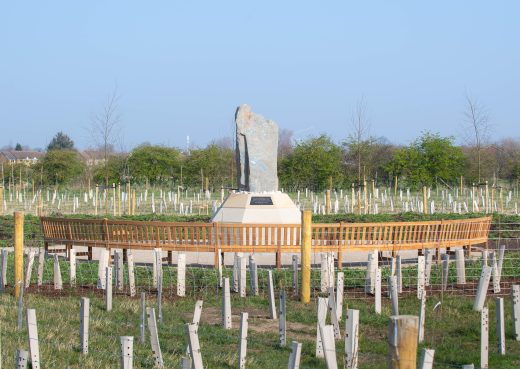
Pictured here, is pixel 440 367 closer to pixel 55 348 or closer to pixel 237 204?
pixel 55 348

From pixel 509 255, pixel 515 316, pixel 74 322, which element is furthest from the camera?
pixel 509 255

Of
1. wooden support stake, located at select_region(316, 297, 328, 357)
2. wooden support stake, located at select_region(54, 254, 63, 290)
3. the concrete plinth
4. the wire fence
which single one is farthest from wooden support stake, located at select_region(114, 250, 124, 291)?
the concrete plinth

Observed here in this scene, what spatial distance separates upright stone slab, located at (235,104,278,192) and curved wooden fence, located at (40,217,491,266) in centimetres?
411

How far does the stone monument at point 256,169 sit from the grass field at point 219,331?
281 inches

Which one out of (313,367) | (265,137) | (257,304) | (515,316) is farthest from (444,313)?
(265,137)

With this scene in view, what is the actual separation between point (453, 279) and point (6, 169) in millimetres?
40260

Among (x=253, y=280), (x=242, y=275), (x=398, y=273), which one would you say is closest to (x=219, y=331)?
(x=242, y=275)

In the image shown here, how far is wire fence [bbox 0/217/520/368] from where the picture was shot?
9328mm

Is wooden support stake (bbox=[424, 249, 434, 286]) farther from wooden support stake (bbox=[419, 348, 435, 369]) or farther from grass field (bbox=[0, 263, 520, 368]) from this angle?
wooden support stake (bbox=[419, 348, 435, 369])

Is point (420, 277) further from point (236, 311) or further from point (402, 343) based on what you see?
point (402, 343)

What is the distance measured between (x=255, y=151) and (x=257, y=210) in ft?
7.69

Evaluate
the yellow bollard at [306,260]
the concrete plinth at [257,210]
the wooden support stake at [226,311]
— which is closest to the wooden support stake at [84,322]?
the wooden support stake at [226,311]

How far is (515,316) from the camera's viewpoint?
10359 mm

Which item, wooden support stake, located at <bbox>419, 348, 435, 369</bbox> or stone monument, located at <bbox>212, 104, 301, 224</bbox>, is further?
stone monument, located at <bbox>212, 104, 301, 224</bbox>
